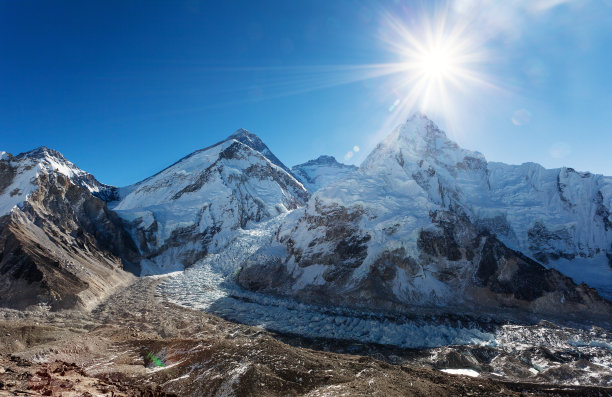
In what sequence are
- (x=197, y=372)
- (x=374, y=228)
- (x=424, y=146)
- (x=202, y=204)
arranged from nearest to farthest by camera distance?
(x=197, y=372), (x=374, y=228), (x=202, y=204), (x=424, y=146)

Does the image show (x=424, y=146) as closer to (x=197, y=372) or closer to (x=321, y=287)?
(x=321, y=287)

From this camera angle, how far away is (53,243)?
53406 millimetres

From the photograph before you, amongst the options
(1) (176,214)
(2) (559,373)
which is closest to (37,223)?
(1) (176,214)

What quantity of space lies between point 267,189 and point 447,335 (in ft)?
304

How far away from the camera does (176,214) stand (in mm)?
93938

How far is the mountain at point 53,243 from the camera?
4084 centimetres

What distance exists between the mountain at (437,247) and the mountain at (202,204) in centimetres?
2488

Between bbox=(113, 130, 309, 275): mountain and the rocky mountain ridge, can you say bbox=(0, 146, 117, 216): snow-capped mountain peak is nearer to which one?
the rocky mountain ridge

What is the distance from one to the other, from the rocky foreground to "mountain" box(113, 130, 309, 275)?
5338cm

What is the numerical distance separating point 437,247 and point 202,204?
2775 inches

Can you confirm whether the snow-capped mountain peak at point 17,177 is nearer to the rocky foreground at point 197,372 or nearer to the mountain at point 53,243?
the mountain at point 53,243

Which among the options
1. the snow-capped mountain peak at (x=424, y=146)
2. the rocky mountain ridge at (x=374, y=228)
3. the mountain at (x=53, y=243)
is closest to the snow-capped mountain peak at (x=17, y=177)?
the mountain at (x=53, y=243)

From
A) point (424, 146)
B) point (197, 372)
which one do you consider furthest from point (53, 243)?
point (424, 146)

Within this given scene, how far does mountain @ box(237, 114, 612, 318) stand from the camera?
50.5 meters
